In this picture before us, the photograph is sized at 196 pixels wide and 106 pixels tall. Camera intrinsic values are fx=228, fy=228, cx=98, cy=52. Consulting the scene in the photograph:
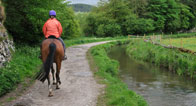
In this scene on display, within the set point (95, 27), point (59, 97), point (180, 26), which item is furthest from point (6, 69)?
point (180, 26)

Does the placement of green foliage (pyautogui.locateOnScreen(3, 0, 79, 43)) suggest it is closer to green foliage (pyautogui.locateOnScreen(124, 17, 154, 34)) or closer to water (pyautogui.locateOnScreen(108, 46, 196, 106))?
water (pyautogui.locateOnScreen(108, 46, 196, 106))

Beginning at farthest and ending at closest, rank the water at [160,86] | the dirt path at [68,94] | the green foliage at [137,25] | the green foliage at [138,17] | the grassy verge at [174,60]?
the green foliage at [138,17] < the green foliage at [137,25] < the grassy verge at [174,60] < the water at [160,86] < the dirt path at [68,94]

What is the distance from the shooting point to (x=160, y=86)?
12.1m

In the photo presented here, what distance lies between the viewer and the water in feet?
32.0

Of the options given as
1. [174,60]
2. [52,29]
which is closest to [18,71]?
[52,29]

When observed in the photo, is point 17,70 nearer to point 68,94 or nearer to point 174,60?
point 68,94

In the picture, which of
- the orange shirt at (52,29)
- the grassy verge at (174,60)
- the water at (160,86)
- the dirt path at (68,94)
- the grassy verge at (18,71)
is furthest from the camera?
the grassy verge at (174,60)

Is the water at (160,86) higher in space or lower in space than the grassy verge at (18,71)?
lower

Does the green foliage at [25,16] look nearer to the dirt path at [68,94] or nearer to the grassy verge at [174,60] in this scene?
the dirt path at [68,94]

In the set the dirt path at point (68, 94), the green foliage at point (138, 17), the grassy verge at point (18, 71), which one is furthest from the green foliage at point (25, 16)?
the green foliage at point (138, 17)

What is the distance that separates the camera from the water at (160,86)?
9.75 metres

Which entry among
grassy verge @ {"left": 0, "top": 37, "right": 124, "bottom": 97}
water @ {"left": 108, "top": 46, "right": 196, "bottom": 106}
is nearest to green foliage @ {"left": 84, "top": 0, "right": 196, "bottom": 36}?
water @ {"left": 108, "top": 46, "right": 196, "bottom": 106}

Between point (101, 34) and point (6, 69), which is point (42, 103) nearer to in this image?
point (6, 69)

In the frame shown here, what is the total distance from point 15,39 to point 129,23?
143 feet
